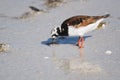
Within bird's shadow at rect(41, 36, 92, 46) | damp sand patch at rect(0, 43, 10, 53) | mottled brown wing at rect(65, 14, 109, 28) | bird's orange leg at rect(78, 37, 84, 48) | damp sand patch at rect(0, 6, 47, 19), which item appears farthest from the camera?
damp sand patch at rect(0, 6, 47, 19)

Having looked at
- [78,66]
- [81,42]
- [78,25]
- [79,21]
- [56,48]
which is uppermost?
[79,21]

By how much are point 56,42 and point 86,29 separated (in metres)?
1.09

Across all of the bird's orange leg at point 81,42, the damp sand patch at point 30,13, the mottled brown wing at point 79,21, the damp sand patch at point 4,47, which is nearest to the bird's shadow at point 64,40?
the bird's orange leg at point 81,42

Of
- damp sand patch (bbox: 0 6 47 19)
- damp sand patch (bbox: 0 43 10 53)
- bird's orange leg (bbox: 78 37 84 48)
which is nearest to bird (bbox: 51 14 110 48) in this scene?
bird's orange leg (bbox: 78 37 84 48)

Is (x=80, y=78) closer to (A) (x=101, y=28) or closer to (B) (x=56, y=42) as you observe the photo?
(B) (x=56, y=42)

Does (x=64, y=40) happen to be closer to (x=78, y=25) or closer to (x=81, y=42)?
(x=81, y=42)

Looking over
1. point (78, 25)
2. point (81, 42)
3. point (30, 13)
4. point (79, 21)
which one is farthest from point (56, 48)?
point (30, 13)

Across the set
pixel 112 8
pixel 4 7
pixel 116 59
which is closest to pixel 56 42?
pixel 116 59

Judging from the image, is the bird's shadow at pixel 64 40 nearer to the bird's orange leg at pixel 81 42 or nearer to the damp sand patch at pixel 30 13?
the bird's orange leg at pixel 81 42

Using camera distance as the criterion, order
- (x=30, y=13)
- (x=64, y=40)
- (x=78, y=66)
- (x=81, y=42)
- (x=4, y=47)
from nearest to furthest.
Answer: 1. (x=78, y=66)
2. (x=4, y=47)
3. (x=81, y=42)
4. (x=64, y=40)
5. (x=30, y=13)

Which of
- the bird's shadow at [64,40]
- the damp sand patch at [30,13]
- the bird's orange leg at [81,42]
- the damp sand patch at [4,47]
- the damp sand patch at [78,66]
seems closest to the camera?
the damp sand patch at [78,66]

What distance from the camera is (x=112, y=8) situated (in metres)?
13.1

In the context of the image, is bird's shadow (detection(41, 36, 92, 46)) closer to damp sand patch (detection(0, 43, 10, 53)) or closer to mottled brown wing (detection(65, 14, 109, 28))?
mottled brown wing (detection(65, 14, 109, 28))

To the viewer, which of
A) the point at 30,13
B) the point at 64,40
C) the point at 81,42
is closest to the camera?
the point at 81,42
